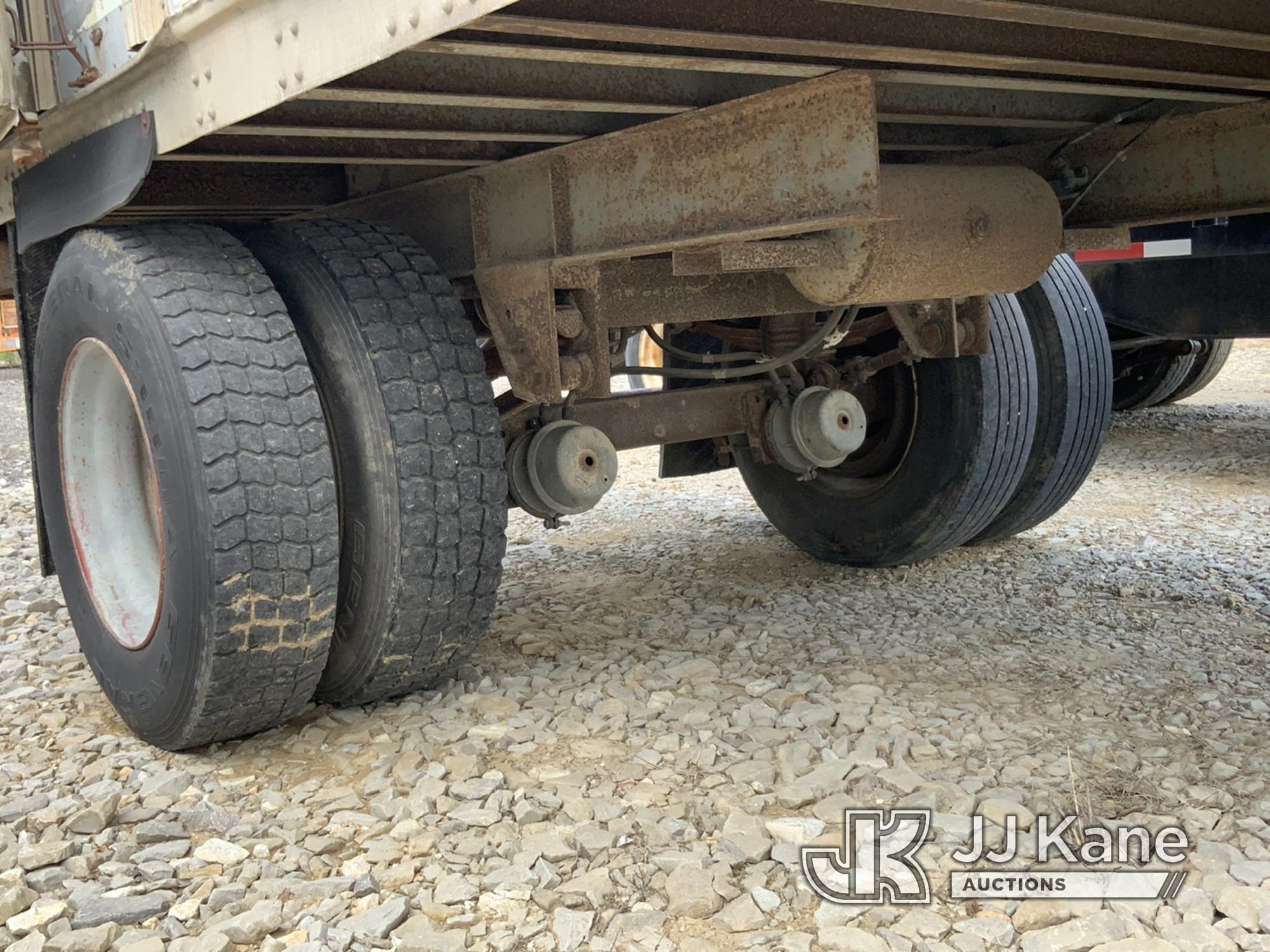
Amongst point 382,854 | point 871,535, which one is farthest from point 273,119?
point 871,535

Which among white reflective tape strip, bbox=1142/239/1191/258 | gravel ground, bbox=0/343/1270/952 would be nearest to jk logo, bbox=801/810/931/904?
gravel ground, bbox=0/343/1270/952

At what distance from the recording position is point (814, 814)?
2463 mm

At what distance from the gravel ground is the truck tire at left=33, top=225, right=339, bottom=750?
19cm

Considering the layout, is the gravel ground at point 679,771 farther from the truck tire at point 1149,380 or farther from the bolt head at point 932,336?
the truck tire at point 1149,380

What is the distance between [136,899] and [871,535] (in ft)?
9.41

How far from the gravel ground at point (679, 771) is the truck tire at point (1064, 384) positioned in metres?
0.37

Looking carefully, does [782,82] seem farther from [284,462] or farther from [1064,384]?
[1064,384]

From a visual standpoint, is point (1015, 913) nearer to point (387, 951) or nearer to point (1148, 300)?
point (387, 951)

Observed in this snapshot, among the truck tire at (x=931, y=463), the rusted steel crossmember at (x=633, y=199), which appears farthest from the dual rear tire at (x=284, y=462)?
the truck tire at (x=931, y=463)

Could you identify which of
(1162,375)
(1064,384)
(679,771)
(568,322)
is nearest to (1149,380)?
(1162,375)

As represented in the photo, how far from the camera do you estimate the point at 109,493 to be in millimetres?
3363

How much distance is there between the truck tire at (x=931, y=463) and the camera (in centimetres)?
414

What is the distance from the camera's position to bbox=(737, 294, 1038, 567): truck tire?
13.6 feet

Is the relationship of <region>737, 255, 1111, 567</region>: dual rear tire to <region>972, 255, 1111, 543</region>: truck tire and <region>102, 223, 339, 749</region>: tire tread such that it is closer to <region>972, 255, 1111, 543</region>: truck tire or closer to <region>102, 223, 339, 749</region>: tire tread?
<region>972, 255, 1111, 543</region>: truck tire
